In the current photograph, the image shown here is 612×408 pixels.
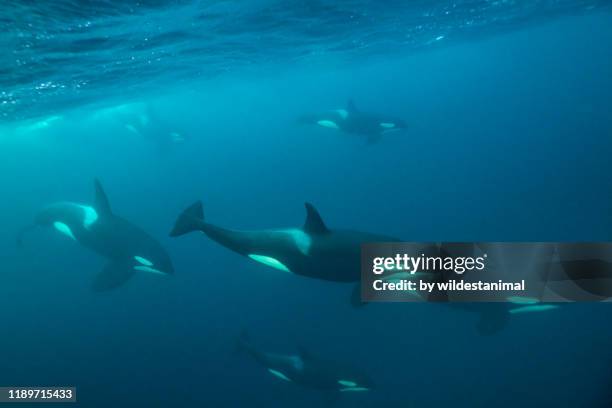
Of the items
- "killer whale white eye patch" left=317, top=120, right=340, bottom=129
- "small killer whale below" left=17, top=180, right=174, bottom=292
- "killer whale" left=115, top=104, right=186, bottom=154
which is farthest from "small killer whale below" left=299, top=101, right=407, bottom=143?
"small killer whale below" left=17, top=180, right=174, bottom=292

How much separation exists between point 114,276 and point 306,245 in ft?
20.5

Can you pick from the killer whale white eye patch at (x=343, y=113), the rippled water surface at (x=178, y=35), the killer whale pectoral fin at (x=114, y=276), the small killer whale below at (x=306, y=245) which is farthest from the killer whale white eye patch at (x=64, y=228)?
the killer whale white eye patch at (x=343, y=113)

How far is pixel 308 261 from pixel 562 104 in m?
47.4

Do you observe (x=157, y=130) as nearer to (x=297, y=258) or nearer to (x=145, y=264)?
(x=145, y=264)

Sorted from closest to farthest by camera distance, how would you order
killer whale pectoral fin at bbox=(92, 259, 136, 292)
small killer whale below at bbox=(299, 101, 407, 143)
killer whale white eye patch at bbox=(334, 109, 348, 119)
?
killer whale pectoral fin at bbox=(92, 259, 136, 292), small killer whale below at bbox=(299, 101, 407, 143), killer whale white eye patch at bbox=(334, 109, 348, 119)

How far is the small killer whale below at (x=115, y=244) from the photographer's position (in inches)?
437

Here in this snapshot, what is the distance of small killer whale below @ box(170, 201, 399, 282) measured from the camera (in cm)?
756

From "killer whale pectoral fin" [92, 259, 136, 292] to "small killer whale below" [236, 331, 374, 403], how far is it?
3999mm

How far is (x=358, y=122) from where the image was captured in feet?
67.8

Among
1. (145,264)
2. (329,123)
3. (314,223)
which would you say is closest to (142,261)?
(145,264)

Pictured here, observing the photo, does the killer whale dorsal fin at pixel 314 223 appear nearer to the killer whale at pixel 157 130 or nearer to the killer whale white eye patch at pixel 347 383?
the killer whale white eye patch at pixel 347 383

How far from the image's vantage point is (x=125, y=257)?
1149 centimetres

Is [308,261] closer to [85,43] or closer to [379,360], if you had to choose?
[379,360]

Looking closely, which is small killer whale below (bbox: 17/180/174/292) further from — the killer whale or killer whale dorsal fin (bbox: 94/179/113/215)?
the killer whale
